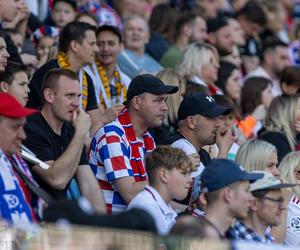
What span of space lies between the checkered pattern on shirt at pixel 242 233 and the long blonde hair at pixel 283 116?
357cm

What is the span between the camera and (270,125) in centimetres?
1259

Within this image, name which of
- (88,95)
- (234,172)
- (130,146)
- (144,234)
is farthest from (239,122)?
(144,234)

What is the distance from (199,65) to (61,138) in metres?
4.18

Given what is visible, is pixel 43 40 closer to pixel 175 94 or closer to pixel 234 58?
pixel 175 94

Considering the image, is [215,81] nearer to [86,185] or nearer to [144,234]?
[86,185]

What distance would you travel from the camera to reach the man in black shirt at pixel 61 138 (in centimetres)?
917

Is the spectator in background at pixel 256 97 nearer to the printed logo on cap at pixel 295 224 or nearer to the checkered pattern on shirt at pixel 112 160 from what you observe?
the printed logo on cap at pixel 295 224

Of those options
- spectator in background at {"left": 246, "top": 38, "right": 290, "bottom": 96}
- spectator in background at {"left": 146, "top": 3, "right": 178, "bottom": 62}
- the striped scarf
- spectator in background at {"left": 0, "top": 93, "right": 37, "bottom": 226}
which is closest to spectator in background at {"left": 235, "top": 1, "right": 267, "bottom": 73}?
spectator in background at {"left": 246, "top": 38, "right": 290, "bottom": 96}

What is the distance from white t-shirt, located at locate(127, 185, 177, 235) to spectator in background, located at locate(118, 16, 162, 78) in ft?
15.5

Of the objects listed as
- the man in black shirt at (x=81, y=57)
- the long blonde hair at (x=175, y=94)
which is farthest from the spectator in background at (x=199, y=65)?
the man in black shirt at (x=81, y=57)

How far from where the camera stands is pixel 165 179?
8.82 meters

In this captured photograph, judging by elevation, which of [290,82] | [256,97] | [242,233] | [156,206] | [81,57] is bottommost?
[242,233]

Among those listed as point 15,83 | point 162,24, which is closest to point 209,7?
point 162,24

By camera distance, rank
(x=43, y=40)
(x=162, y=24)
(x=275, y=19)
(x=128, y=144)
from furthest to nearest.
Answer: (x=275, y=19) → (x=162, y=24) → (x=43, y=40) → (x=128, y=144)
